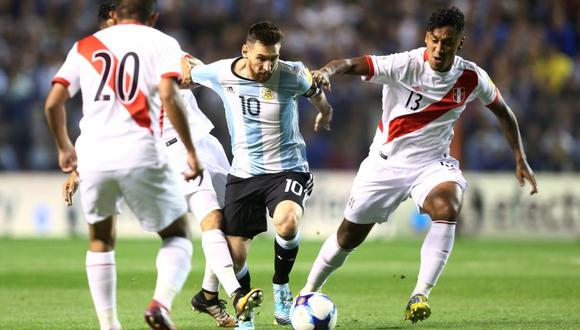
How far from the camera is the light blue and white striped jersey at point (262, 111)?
833 centimetres

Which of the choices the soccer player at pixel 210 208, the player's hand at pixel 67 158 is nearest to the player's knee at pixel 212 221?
the soccer player at pixel 210 208

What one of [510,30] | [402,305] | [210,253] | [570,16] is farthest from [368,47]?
[210,253]

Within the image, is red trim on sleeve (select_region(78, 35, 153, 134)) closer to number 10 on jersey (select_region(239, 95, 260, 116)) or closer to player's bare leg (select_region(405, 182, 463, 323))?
number 10 on jersey (select_region(239, 95, 260, 116))

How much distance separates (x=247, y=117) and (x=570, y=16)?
14.6m

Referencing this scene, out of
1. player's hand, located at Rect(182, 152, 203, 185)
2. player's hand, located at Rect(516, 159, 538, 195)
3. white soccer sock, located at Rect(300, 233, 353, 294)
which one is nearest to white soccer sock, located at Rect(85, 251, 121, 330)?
player's hand, located at Rect(182, 152, 203, 185)

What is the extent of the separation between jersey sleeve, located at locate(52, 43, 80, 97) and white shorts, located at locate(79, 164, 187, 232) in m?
0.50

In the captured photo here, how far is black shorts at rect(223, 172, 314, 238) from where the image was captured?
8.30 meters

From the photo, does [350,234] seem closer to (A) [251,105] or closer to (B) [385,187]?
(B) [385,187]

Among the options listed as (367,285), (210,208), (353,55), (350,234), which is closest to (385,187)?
(350,234)

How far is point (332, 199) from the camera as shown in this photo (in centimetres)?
1814

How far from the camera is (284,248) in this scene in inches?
326

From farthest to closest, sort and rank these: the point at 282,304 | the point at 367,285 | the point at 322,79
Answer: the point at 367,285
the point at 282,304
the point at 322,79

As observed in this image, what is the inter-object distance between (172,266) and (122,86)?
1.07m

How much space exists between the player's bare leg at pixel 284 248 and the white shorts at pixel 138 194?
5.82ft
